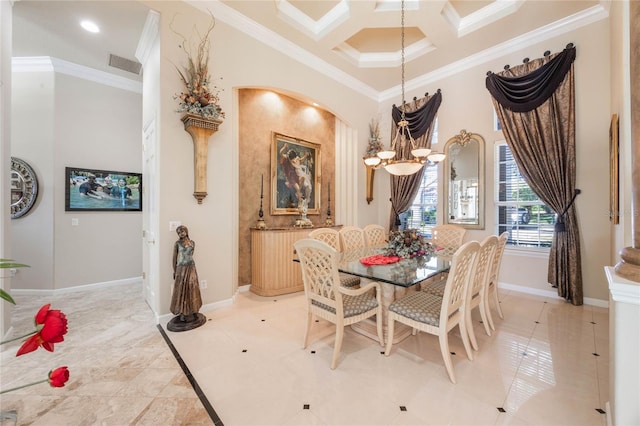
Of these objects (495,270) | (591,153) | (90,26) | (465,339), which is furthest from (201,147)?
(591,153)

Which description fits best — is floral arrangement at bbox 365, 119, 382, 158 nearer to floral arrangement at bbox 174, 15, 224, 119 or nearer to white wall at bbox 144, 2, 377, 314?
white wall at bbox 144, 2, 377, 314

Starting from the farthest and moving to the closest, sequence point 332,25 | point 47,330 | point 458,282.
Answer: point 332,25
point 458,282
point 47,330

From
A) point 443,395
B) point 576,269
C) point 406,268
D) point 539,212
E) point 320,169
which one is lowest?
point 443,395

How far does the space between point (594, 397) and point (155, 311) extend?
4147 millimetres

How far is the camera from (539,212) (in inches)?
154

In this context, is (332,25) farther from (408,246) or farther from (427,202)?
(427,202)

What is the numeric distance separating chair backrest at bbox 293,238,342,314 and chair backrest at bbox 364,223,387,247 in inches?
69.8

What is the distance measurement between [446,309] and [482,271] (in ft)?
2.70

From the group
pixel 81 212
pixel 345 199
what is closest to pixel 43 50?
pixel 81 212

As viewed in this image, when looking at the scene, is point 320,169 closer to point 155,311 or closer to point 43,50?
point 155,311

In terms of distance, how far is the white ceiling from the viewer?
3162mm

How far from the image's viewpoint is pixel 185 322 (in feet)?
9.43

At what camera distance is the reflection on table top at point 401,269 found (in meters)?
2.17

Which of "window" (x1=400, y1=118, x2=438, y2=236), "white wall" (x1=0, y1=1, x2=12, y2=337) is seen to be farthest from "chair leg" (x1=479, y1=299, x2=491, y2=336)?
"white wall" (x1=0, y1=1, x2=12, y2=337)
